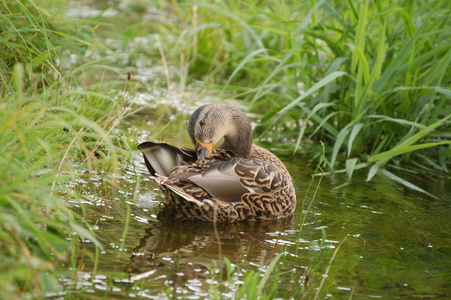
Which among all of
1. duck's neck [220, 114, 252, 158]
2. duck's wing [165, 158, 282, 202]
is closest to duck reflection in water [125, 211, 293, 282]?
duck's wing [165, 158, 282, 202]

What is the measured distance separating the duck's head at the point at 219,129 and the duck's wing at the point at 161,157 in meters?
0.16

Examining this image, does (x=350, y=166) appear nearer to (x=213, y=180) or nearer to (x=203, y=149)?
(x=203, y=149)

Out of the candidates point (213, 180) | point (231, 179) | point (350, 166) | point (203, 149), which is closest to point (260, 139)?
point (350, 166)

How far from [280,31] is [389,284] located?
3.40 metres

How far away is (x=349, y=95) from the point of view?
6.14m

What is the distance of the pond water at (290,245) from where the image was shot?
340 centimetres

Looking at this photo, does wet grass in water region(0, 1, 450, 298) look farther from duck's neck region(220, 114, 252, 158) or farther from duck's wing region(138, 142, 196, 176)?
duck's neck region(220, 114, 252, 158)

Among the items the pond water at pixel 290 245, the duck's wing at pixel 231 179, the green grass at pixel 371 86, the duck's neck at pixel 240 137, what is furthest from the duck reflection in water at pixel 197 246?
the green grass at pixel 371 86

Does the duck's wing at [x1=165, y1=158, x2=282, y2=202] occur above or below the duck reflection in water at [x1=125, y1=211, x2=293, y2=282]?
above

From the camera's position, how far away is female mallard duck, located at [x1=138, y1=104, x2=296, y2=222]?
4.48 m

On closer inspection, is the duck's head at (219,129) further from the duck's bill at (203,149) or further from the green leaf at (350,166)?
the green leaf at (350,166)

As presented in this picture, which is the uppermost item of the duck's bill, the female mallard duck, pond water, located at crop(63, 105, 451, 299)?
the duck's bill

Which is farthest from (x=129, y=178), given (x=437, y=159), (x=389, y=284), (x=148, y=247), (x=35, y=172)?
(x=437, y=159)

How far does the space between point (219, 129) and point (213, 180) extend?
0.67m
